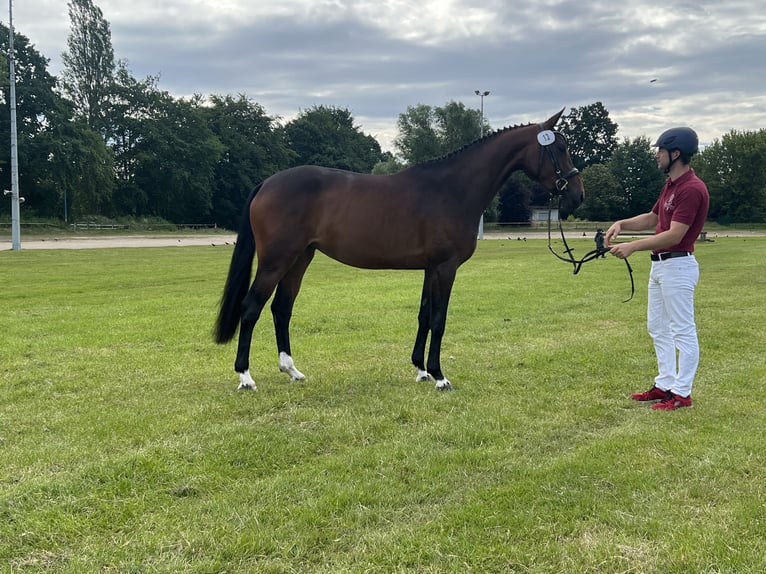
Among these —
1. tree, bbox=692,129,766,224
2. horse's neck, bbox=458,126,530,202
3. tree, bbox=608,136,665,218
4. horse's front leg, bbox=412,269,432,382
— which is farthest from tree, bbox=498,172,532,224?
horse's front leg, bbox=412,269,432,382

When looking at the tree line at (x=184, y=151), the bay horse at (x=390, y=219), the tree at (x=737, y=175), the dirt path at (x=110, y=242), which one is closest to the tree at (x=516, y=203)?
the tree line at (x=184, y=151)

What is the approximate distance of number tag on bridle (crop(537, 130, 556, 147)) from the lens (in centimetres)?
605

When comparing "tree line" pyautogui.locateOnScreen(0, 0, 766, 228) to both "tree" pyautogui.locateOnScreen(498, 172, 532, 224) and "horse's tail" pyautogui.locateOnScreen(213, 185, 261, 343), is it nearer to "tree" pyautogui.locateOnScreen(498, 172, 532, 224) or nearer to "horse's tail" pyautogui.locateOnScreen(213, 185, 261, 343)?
"tree" pyautogui.locateOnScreen(498, 172, 532, 224)

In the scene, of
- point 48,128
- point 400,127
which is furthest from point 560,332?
point 400,127

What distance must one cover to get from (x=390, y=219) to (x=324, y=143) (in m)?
76.6

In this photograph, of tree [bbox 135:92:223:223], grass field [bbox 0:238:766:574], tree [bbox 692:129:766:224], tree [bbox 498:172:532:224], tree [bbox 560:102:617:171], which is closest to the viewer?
grass field [bbox 0:238:766:574]

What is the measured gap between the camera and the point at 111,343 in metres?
7.88

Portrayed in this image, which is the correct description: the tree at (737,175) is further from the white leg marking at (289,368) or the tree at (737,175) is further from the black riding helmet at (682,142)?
the white leg marking at (289,368)

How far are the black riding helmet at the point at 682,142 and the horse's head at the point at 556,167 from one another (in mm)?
1064

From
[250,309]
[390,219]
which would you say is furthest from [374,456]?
[390,219]

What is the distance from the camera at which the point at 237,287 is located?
623cm

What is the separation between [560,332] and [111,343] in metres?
6.70

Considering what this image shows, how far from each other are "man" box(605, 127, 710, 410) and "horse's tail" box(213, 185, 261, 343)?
3.79 metres

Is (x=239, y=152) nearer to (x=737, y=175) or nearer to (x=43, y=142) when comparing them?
(x=43, y=142)
